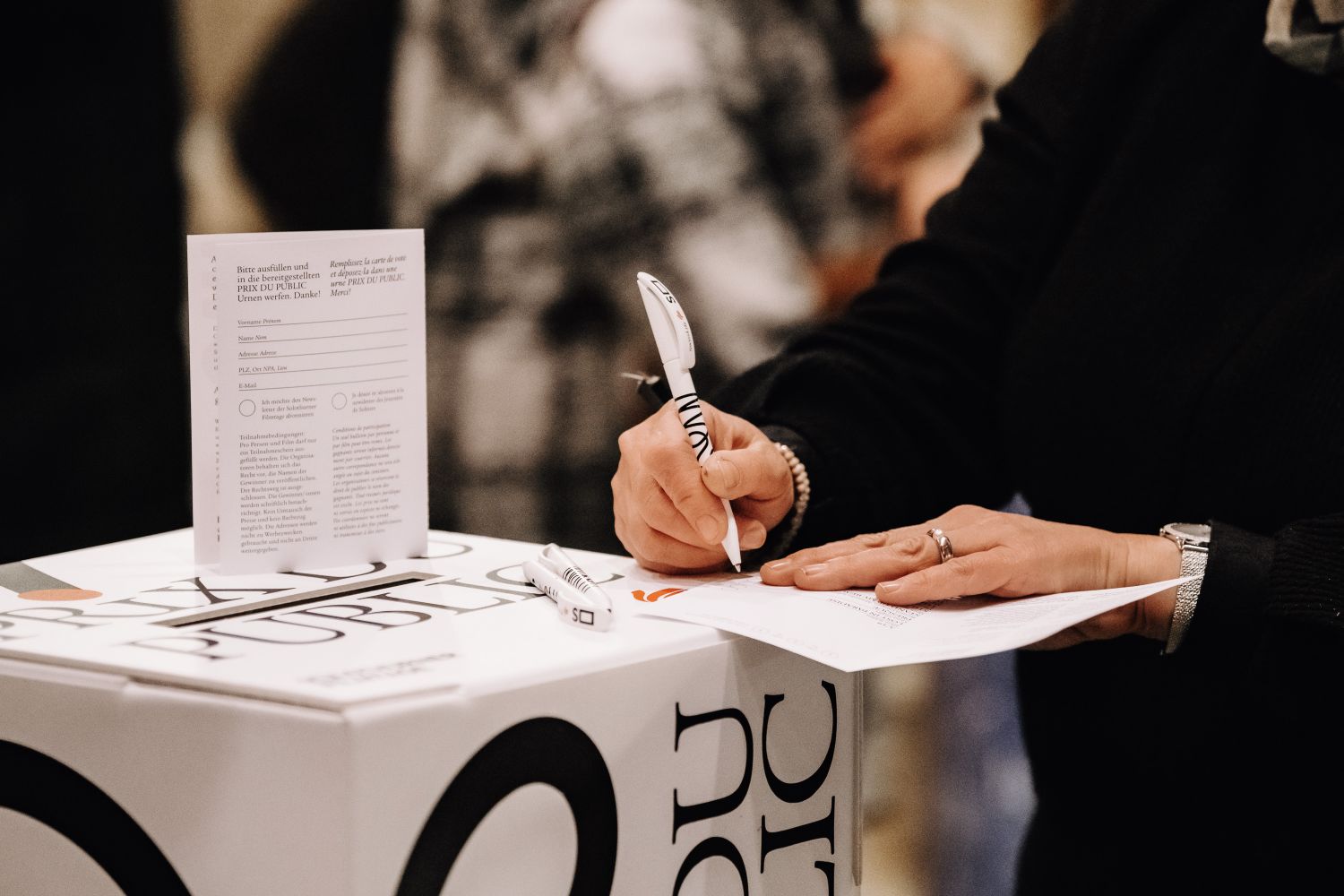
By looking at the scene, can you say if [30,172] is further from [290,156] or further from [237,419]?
[237,419]

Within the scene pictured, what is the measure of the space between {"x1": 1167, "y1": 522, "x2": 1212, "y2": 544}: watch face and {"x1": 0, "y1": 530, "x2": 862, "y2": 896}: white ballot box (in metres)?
0.24

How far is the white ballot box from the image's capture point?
502mm

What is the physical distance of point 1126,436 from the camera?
3.05 ft

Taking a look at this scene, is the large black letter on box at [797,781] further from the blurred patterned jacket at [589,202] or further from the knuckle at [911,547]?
the blurred patterned jacket at [589,202]

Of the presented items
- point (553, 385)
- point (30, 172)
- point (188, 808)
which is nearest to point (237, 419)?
point (188, 808)

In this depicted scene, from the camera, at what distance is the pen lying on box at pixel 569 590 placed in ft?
2.08

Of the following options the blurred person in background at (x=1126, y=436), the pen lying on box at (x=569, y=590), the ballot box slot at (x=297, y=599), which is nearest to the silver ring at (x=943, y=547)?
the blurred person in background at (x=1126, y=436)

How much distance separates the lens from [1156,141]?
99cm

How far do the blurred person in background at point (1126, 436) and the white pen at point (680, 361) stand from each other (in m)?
0.01

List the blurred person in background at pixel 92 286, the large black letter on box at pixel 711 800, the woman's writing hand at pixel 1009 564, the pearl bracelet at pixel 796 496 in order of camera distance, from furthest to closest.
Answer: the blurred person in background at pixel 92 286 < the pearl bracelet at pixel 796 496 < the woman's writing hand at pixel 1009 564 < the large black letter on box at pixel 711 800

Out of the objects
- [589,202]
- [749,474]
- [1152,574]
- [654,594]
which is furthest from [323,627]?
[589,202]

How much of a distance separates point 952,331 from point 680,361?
1.27 ft

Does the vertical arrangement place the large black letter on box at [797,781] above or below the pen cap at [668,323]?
below

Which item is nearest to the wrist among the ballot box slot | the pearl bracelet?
the pearl bracelet
